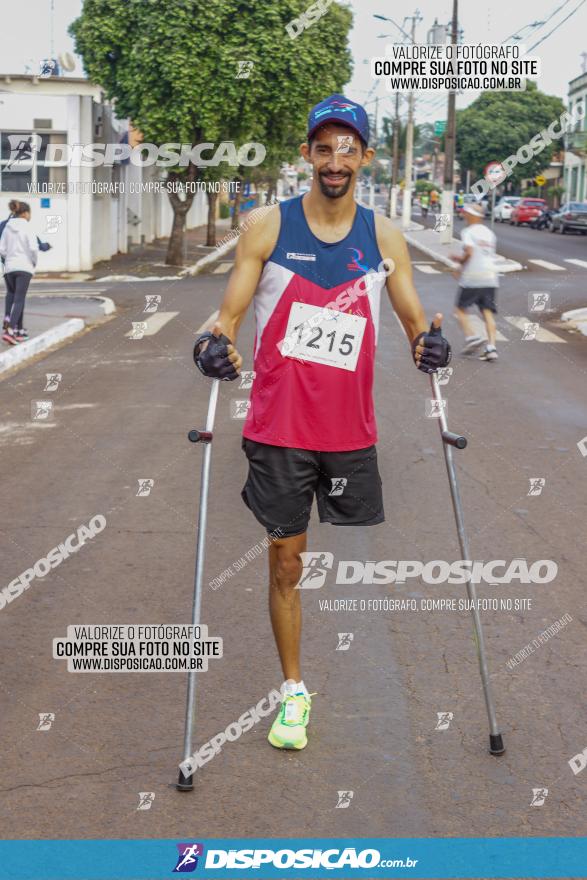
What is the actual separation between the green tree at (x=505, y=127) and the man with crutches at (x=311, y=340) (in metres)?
86.8

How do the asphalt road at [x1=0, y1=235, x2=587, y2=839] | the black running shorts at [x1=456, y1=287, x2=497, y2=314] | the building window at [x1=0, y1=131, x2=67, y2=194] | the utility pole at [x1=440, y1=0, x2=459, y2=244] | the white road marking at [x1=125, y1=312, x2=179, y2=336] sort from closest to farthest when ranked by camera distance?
the asphalt road at [x1=0, y1=235, x2=587, y2=839], the black running shorts at [x1=456, y1=287, x2=497, y2=314], the white road marking at [x1=125, y1=312, x2=179, y2=336], the building window at [x1=0, y1=131, x2=67, y2=194], the utility pole at [x1=440, y1=0, x2=459, y2=244]

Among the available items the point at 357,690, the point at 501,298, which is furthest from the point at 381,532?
the point at 501,298

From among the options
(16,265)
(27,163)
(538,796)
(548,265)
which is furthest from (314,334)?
(548,265)

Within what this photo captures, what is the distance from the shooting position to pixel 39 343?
51.3 ft

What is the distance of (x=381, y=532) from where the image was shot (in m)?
6.90

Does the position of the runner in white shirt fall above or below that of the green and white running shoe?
above

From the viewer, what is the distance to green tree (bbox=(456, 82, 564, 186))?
8882cm

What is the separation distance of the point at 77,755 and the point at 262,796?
72 centimetres

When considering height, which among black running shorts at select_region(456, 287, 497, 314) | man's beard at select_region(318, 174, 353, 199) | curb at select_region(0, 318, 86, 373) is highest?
man's beard at select_region(318, 174, 353, 199)

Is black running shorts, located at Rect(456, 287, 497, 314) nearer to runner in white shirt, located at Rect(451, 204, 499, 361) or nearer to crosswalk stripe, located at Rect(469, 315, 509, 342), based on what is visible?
runner in white shirt, located at Rect(451, 204, 499, 361)

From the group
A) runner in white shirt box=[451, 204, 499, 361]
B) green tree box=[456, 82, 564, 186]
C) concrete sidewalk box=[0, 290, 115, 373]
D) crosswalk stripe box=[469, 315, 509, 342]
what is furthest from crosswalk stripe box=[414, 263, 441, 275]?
green tree box=[456, 82, 564, 186]

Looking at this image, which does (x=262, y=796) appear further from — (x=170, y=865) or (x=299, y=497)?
(x=299, y=497)

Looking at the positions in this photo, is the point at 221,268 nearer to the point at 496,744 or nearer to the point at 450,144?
the point at 450,144

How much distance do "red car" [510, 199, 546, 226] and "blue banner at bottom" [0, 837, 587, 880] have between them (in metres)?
54.6
